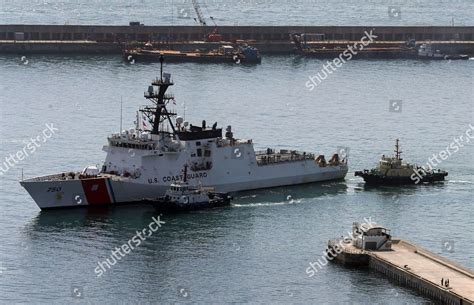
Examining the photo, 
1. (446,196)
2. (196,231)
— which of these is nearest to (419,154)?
(446,196)

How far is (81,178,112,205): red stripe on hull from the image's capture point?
4365 inches

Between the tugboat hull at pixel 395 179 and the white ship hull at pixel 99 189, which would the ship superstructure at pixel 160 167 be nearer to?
the white ship hull at pixel 99 189

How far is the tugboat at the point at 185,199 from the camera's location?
109 meters

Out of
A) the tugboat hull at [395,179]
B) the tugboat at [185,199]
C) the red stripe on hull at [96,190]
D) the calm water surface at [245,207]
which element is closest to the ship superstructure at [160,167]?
the red stripe on hull at [96,190]

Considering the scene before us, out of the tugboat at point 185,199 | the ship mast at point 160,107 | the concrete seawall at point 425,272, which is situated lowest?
the concrete seawall at point 425,272

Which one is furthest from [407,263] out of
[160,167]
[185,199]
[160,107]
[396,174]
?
[160,107]

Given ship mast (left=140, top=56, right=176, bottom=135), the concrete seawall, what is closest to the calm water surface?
the concrete seawall

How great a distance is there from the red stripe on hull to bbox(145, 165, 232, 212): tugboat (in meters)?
3.63

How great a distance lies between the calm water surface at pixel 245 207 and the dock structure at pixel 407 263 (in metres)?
0.97

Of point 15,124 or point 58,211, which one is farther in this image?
point 15,124

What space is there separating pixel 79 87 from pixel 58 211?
2522 inches

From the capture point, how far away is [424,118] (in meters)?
153

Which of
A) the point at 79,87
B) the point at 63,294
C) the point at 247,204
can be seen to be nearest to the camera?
the point at 63,294

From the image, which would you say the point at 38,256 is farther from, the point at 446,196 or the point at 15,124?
the point at 15,124
